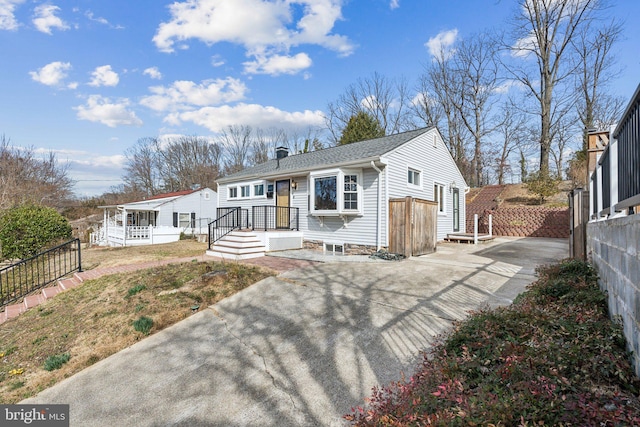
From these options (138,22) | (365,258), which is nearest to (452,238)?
(365,258)

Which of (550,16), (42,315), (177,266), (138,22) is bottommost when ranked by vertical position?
(42,315)

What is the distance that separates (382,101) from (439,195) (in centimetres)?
1879

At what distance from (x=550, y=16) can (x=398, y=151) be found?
2063 centimetres

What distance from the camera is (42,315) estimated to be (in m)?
6.06

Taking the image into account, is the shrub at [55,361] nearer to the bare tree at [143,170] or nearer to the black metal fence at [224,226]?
the black metal fence at [224,226]

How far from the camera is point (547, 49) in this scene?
2069 cm

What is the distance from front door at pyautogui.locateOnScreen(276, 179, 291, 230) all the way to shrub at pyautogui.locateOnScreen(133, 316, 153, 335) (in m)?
7.60

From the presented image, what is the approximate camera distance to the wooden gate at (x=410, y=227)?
28.8 feet

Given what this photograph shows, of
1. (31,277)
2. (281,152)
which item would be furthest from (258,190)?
(31,277)

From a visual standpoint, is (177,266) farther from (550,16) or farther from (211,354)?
(550,16)

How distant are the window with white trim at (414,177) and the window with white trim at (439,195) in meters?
1.57

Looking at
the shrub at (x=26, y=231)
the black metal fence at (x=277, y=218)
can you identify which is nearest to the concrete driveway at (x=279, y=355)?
the black metal fence at (x=277, y=218)

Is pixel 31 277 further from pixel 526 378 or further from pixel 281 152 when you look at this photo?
pixel 526 378

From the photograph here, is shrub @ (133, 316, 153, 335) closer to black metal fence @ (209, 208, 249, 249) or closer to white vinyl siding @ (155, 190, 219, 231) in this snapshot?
black metal fence @ (209, 208, 249, 249)
